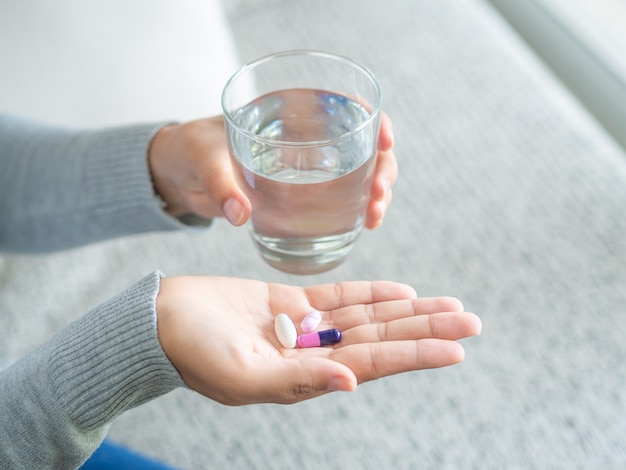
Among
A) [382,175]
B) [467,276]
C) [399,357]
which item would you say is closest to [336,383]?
[399,357]

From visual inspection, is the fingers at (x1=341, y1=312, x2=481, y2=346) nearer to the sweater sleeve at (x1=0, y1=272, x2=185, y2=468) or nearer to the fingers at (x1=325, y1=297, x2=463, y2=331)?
the fingers at (x1=325, y1=297, x2=463, y2=331)

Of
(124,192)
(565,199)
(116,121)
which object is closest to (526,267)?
(565,199)

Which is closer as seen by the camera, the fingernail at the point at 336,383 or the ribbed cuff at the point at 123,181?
the fingernail at the point at 336,383

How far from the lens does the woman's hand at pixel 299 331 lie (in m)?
0.57

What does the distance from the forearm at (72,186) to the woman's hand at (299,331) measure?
27 cm

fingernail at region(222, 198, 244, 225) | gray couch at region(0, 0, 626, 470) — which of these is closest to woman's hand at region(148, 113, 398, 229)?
fingernail at region(222, 198, 244, 225)

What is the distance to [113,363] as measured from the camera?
651mm

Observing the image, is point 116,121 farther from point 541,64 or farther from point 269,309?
point 541,64

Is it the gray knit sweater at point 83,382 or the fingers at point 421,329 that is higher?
the fingers at point 421,329

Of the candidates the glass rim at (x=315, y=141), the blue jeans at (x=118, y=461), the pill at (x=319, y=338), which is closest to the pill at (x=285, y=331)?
the pill at (x=319, y=338)

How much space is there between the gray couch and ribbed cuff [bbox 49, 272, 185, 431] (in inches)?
10.8

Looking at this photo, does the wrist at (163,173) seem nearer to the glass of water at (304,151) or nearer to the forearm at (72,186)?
the forearm at (72,186)

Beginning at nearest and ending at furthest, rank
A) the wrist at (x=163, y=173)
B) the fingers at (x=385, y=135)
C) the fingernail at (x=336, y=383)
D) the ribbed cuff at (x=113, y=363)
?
the fingernail at (x=336, y=383) < the ribbed cuff at (x=113, y=363) < the fingers at (x=385, y=135) < the wrist at (x=163, y=173)

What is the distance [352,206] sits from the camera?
69 cm
